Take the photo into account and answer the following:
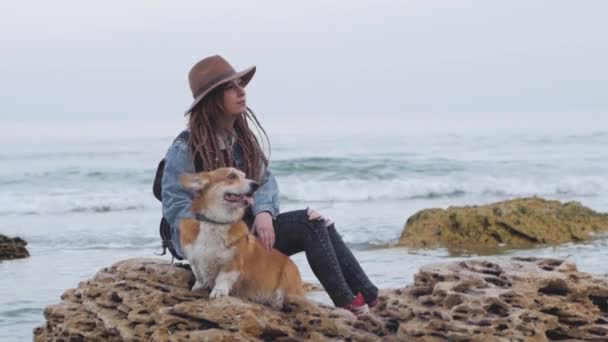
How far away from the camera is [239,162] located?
5410mm

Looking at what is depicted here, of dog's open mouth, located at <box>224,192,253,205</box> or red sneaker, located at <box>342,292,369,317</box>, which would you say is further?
red sneaker, located at <box>342,292,369,317</box>

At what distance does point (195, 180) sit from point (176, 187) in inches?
8.7

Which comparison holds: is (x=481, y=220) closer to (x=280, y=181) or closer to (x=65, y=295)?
(x=65, y=295)

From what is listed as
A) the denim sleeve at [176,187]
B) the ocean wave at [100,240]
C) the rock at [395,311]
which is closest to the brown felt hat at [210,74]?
the denim sleeve at [176,187]

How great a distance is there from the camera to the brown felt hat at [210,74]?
5.27 meters

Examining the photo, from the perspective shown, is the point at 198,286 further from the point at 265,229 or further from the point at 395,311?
the point at 395,311

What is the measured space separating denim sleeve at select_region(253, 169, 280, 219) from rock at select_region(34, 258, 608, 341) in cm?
49

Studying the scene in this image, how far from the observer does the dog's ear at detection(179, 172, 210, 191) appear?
495 cm

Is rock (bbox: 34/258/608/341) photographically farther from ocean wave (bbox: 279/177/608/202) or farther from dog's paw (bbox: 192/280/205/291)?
ocean wave (bbox: 279/177/608/202)

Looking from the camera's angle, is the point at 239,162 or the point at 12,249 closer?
the point at 239,162

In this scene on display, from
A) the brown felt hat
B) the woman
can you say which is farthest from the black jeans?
the brown felt hat

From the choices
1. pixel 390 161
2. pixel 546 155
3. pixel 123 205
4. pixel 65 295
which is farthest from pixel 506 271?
pixel 546 155

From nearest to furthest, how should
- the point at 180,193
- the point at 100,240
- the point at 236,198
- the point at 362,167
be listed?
the point at 236,198
the point at 180,193
the point at 100,240
the point at 362,167

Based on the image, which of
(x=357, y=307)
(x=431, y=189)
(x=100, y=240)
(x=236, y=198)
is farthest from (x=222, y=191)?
(x=431, y=189)
